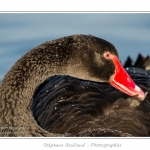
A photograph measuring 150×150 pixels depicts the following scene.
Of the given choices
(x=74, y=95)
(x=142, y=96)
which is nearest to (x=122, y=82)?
(x=142, y=96)

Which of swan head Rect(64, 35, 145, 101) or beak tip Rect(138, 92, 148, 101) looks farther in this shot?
beak tip Rect(138, 92, 148, 101)

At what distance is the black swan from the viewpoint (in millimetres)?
4828

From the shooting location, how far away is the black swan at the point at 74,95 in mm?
4828

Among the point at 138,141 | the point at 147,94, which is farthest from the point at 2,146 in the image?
the point at 147,94

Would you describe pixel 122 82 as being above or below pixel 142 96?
above

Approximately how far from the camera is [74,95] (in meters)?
5.61

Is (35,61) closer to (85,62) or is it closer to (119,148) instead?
(85,62)

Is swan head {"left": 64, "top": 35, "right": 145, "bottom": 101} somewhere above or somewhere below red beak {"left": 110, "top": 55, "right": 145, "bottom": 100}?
above

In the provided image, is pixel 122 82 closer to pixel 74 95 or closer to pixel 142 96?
pixel 142 96

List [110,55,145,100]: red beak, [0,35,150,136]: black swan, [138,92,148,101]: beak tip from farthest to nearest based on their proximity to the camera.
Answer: [138,92,148,101]: beak tip < [110,55,145,100]: red beak < [0,35,150,136]: black swan

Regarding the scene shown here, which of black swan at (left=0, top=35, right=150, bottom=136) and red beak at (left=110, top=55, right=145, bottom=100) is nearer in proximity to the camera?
black swan at (left=0, top=35, right=150, bottom=136)

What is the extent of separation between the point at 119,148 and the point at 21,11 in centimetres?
133

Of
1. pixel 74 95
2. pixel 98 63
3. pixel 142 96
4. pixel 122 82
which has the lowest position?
pixel 74 95

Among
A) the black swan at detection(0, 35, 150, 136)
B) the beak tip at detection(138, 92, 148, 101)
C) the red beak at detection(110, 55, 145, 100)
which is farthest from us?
the beak tip at detection(138, 92, 148, 101)
